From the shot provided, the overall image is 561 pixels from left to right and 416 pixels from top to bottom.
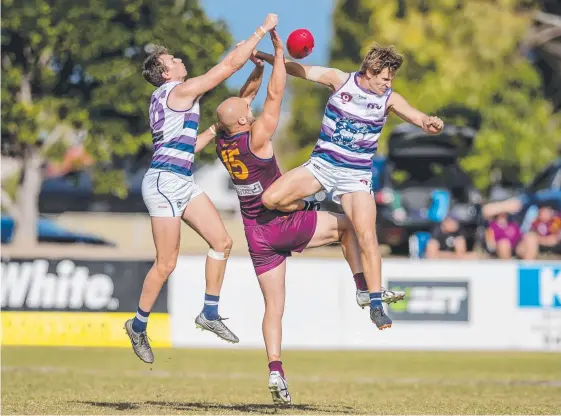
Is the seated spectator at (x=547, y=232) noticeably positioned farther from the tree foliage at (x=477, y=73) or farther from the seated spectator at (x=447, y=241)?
the tree foliage at (x=477, y=73)

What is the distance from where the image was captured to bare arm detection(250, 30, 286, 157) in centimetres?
1113

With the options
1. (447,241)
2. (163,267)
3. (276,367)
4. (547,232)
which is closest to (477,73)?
(547,232)

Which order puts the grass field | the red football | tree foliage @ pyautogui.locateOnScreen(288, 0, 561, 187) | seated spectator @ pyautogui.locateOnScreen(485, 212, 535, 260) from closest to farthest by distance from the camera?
the red football
the grass field
seated spectator @ pyautogui.locateOnScreen(485, 212, 535, 260)
tree foliage @ pyautogui.locateOnScreen(288, 0, 561, 187)

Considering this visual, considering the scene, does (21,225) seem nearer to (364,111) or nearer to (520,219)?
(520,219)

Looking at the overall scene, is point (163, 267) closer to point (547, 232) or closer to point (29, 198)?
point (547, 232)

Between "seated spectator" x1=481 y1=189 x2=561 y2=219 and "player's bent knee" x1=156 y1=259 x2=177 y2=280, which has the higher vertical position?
"seated spectator" x1=481 y1=189 x2=561 y2=219

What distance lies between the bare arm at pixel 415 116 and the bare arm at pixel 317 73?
0.48 m

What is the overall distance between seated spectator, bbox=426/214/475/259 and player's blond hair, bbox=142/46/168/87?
1063cm

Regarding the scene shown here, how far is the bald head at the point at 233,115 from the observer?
11305 millimetres

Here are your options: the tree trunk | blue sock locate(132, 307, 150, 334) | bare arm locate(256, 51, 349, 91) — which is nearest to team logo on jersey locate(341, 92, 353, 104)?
bare arm locate(256, 51, 349, 91)

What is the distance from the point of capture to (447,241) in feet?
73.6

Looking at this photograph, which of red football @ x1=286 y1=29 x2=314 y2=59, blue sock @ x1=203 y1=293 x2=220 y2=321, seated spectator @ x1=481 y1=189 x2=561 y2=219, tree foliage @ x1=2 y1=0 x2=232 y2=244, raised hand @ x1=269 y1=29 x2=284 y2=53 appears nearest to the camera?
raised hand @ x1=269 y1=29 x2=284 y2=53

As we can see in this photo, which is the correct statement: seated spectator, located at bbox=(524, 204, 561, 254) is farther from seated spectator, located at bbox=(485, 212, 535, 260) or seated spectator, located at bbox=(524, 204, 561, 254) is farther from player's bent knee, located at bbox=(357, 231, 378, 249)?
player's bent knee, located at bbox=(357, 231, 378, 249)

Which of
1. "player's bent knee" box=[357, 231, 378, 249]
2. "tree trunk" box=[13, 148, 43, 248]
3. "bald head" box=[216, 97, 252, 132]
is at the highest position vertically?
"tree trunk" box=[13, 148, 43, 248]
